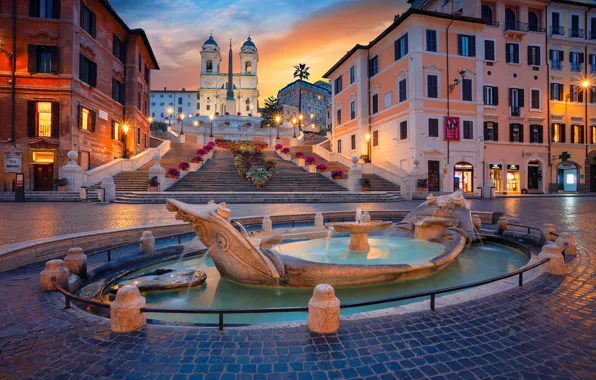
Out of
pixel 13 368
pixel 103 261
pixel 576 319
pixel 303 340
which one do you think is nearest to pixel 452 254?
pixel 576 319

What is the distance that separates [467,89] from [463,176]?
320 inches

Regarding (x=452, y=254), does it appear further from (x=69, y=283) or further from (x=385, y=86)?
(x=385, y=86)

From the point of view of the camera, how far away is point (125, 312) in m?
3.38

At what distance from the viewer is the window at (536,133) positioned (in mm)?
32906

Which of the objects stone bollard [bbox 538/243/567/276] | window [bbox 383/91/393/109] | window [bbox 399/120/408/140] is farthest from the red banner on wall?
stone bollard [bbox 538/243/567/276]

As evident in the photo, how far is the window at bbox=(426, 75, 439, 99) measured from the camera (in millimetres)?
29169

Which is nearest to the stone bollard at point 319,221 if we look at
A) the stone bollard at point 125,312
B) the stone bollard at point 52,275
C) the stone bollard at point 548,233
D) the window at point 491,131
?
the stone bollard at point 548,233

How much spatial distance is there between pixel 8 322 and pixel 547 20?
46052 mm

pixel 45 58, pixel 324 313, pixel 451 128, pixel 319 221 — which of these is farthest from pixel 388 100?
pixel 324 313

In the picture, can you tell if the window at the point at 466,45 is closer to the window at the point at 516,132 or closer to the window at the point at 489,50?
the window at the point at 489,50

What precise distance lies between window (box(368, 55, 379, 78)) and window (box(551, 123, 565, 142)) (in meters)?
19.3

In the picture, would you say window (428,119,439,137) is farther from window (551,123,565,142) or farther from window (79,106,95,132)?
window (79,106,95,132)

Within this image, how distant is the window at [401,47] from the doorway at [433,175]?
10.5 metres

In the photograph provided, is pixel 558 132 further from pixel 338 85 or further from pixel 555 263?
pixel 555 263
